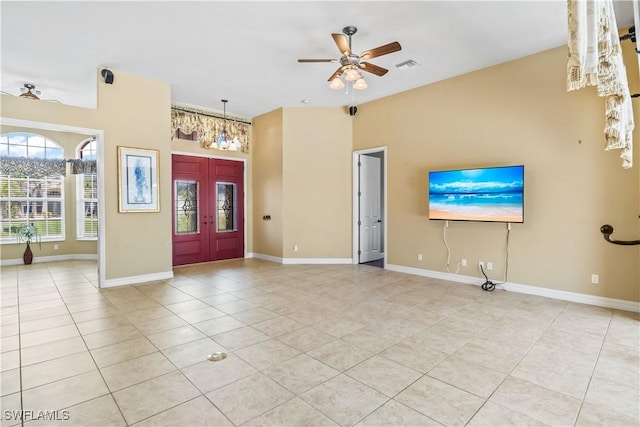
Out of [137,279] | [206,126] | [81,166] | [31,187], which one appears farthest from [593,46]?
[31,187]

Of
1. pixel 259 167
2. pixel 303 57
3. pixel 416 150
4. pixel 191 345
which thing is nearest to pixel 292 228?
pixel 259 167

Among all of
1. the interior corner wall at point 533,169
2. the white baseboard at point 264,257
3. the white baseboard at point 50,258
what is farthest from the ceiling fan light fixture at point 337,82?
the white baseboard at point 50,258

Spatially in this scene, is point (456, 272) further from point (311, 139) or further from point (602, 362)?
point (311, 139)

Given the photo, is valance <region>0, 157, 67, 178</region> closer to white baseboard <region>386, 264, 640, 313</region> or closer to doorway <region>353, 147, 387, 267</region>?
doorway <region>353, 147, 387, 267</region>

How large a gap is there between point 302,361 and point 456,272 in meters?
3.69

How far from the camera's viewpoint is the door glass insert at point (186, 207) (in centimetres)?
695

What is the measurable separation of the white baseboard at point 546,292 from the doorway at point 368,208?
1319 mm

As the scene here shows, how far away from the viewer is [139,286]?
516cm

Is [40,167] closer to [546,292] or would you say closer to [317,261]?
[317,261]

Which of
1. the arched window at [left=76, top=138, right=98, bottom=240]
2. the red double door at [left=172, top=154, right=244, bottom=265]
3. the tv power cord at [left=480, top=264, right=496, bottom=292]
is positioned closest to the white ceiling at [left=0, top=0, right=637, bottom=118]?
the red double door at [left=172, top=154, right=244, bottom=265]

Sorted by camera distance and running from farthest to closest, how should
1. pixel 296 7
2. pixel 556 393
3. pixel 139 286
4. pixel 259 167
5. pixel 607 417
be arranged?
pixel 259 167 → pixel 139 286 → pixel 296 7 → pixel 556 393 → pixel 607 417

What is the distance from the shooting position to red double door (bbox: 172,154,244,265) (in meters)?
6.96

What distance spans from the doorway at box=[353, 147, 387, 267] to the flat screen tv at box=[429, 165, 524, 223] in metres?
1.48

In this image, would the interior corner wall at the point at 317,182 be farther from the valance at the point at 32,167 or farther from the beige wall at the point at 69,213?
the valance at the point at 32,167
